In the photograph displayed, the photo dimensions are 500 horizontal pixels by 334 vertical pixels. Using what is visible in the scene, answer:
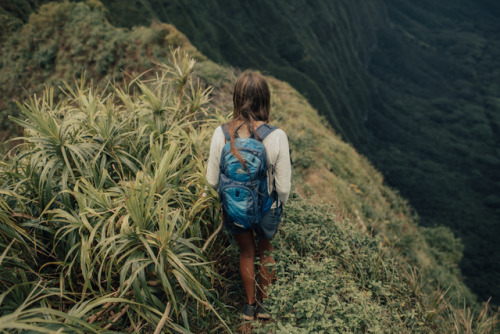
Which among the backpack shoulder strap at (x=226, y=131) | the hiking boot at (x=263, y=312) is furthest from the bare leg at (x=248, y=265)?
the backpack shoulder strap at (x=226, y=131)

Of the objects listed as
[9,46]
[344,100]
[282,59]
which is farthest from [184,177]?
[344,100]

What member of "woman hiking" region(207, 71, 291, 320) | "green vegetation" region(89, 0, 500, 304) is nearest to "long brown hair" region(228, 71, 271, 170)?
"woman hiking" region(207, 71, 291, 320)

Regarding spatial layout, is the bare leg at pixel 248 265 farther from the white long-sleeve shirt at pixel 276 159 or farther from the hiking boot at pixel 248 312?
the white long-sleeve shirt at pixel 276 159

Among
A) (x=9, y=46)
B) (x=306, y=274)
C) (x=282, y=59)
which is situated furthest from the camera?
(x=282, y=59)

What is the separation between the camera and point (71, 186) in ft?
8.31

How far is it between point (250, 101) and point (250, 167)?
46cm

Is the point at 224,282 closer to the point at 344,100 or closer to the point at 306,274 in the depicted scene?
the point at 306,274

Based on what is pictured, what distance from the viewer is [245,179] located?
1.95m

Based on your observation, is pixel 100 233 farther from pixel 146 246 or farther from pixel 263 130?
pixel 263 130


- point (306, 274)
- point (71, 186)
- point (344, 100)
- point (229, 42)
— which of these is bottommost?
point (344, 100)

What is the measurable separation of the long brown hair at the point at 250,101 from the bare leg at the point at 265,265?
0.94 meters

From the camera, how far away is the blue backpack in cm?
193

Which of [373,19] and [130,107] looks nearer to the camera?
[130,107]

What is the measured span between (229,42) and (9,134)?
37.8 m
